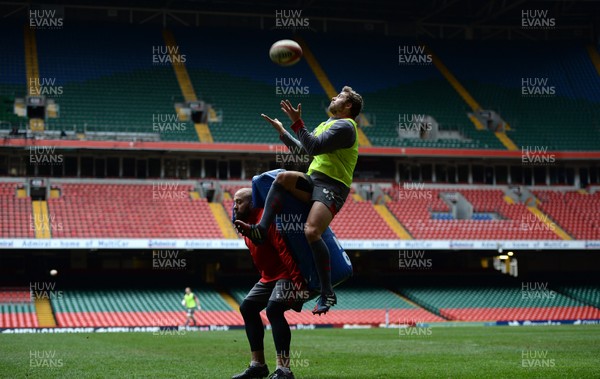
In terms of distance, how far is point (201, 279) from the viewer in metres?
43.2

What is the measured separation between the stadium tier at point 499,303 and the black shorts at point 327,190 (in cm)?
3158

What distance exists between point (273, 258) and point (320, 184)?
961 mm

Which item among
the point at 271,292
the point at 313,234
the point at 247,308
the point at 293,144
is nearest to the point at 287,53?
the point at 293,144

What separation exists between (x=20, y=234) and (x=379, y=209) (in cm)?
1820

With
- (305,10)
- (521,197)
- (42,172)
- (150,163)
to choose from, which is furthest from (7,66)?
(521,197)

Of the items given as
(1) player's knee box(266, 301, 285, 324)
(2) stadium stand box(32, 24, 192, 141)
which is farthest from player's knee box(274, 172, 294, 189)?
(2) stadium stand box(32, 24, 192, 141)

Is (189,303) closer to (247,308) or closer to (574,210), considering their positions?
(574,210)

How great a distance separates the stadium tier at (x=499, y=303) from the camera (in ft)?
131

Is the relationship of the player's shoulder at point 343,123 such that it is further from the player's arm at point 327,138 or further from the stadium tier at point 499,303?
the stadium tier at point 499,303

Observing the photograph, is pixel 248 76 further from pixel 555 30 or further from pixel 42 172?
pixel 555 30

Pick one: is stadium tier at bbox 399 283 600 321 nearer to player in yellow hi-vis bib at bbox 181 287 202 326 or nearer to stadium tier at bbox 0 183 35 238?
player in yellow hi-vis bib at bbox 181 287 202 326

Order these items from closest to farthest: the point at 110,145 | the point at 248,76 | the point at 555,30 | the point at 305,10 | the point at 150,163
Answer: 1. the point at 110,145
2. the point at 150,163
3. the point at 248,76
4. the point at 305,10
5. the point at 555,30

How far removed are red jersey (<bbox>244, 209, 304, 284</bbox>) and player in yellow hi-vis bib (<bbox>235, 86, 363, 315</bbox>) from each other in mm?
244

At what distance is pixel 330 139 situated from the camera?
8766 mm
